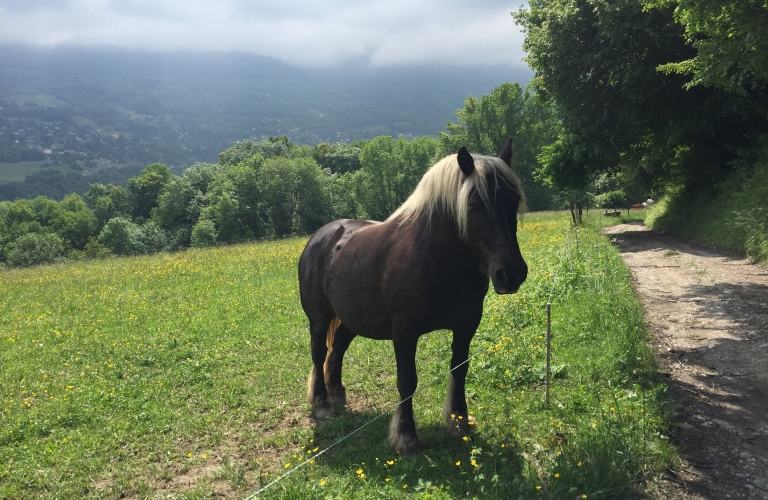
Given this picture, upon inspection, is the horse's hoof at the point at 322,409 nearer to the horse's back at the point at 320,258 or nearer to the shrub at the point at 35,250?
the horse's back at the point at 320,258

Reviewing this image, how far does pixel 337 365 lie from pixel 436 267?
8.30ft

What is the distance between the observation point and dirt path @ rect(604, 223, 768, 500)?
343 centimetres

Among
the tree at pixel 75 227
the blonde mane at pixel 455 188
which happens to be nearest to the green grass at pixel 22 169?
the tree at pixel 75 227

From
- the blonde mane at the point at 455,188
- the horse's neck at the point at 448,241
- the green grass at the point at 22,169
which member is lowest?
the horse's neck at the point at 448,241

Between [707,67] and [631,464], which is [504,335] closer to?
[631,464]

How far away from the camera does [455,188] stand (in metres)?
3.90

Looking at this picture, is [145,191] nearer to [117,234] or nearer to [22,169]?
[117,234]

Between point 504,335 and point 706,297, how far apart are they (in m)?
4.44

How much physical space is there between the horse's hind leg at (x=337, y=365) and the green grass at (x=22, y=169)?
19557 centimetres

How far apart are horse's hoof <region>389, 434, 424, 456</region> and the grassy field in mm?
144

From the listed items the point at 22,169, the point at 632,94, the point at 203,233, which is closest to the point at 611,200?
the point at 632,94

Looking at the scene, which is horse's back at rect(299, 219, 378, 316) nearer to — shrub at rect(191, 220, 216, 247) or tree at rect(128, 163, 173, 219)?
shrub at rect(191, 220, 216, 247)

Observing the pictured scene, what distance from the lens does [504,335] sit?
7.13 metres

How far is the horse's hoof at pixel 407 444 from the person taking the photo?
165 inches
